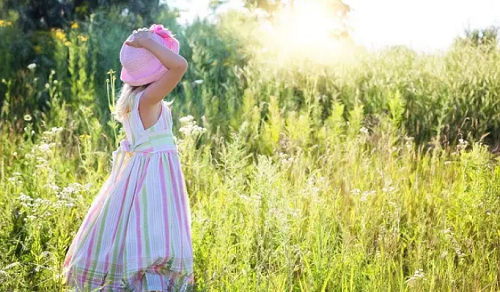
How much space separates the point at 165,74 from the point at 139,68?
0.15 meters

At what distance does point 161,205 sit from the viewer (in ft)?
9.34

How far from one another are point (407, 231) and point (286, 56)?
4335 mm

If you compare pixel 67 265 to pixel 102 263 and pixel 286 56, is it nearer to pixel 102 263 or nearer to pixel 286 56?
pixel 102 263

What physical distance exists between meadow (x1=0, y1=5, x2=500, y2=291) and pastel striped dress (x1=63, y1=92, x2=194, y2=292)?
0.16m

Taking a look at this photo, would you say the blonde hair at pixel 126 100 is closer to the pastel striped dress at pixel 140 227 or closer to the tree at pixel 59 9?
the pastel striped dress at pixel 140 227

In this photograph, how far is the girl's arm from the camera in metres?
2.84

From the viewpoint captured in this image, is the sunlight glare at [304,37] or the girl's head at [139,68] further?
the sunlight glare at [304,37]

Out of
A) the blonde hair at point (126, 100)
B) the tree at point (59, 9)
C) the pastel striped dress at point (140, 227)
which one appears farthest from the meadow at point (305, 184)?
the tree at point (59, 9)

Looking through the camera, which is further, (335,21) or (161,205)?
(335,21)

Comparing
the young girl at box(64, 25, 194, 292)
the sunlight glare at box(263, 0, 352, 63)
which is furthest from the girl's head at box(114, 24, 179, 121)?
the sunlight glare at box(263, 0, 352, 63)

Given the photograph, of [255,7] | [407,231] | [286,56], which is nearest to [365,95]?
[286,56]

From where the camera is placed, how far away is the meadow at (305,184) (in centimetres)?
298

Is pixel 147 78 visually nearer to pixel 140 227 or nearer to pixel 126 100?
pixel 126 100

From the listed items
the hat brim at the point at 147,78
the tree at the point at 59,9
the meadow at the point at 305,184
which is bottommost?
the meadow at the point at 305,184
